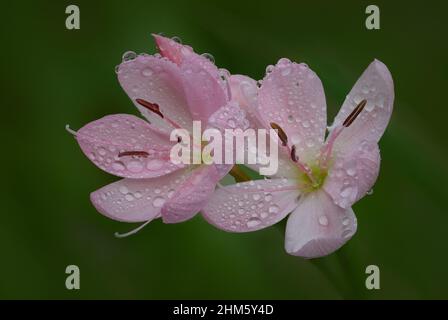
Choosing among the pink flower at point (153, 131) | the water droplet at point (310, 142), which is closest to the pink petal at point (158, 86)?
the pink flower at point (153, 131)

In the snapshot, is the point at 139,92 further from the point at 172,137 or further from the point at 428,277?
the point at 428,277

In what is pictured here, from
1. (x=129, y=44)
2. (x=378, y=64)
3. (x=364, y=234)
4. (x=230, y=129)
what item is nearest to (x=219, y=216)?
(x=230, y=129)

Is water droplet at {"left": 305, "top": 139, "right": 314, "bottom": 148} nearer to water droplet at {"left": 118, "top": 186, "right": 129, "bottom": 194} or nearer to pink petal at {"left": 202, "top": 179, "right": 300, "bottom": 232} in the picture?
pink petal at {"left": 202, "top": 179, "right": 300, "bottom": 232}

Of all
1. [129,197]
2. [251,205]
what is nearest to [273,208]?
[251,205]

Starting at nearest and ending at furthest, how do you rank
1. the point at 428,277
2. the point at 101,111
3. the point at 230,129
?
the point at 230,129 < the point at 428,277 < the point at 101,111

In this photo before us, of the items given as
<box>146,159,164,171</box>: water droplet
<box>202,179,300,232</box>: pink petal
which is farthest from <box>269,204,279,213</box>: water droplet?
<box>146,159,164,171</box>: water droplet

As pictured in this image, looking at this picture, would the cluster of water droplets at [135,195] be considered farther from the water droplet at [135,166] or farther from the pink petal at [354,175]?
the pink petal at [354,175]
